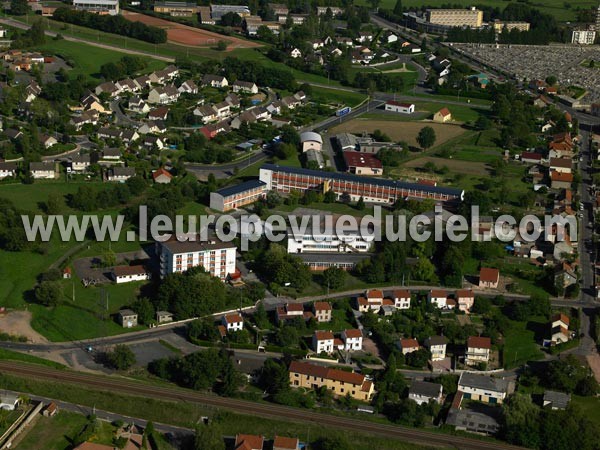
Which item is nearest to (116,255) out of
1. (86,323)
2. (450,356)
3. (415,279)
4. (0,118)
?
(86,323)

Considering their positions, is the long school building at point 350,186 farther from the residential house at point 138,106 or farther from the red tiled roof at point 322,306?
the residential house at point 138,106

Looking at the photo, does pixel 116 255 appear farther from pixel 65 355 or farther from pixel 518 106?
pixel 518 106

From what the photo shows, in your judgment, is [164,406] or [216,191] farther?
[216,191]

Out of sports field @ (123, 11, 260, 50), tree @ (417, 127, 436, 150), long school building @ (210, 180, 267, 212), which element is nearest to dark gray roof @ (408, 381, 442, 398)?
long school building @ (210, 180, 267, 212)

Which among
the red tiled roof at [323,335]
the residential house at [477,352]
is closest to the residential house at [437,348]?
the residential house at [477,352]

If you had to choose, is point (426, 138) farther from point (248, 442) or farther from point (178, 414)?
point (248, 442)

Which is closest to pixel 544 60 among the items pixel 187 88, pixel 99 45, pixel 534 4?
pixel 534 4
